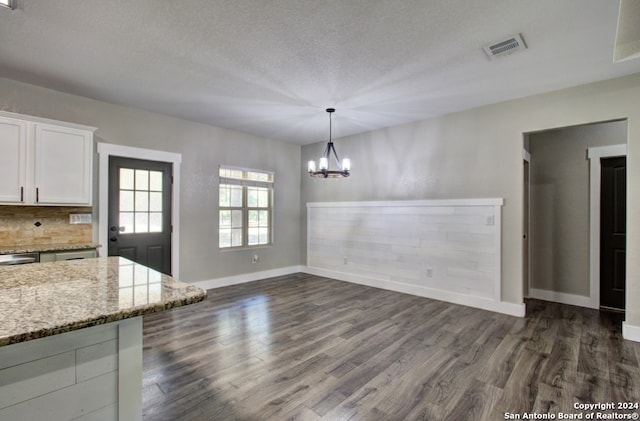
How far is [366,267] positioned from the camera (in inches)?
213

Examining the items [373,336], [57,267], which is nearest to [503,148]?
[373,336]

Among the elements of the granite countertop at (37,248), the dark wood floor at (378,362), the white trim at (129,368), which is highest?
the granite countertop at (37,248)

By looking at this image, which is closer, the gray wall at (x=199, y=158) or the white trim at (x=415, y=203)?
the gray wall at (x=199, y=158)

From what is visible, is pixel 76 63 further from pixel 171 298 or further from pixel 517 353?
pixel 517 353

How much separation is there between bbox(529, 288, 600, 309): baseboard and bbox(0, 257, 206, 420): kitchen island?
→ 513 centimetres

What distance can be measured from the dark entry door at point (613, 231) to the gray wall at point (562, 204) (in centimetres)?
18

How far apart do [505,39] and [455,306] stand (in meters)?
3.20

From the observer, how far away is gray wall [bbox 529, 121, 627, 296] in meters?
4.26

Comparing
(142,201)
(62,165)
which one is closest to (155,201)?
(142,201)

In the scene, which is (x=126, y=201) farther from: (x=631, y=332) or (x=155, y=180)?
(x=631, y=332)

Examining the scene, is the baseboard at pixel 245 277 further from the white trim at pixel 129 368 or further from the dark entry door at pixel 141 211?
the white trim at pixel 129 368

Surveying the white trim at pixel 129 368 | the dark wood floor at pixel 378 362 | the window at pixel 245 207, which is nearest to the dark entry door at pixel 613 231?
the dark wood floor at pixel 378 362

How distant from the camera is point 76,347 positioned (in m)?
1.11

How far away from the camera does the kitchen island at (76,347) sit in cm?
99
